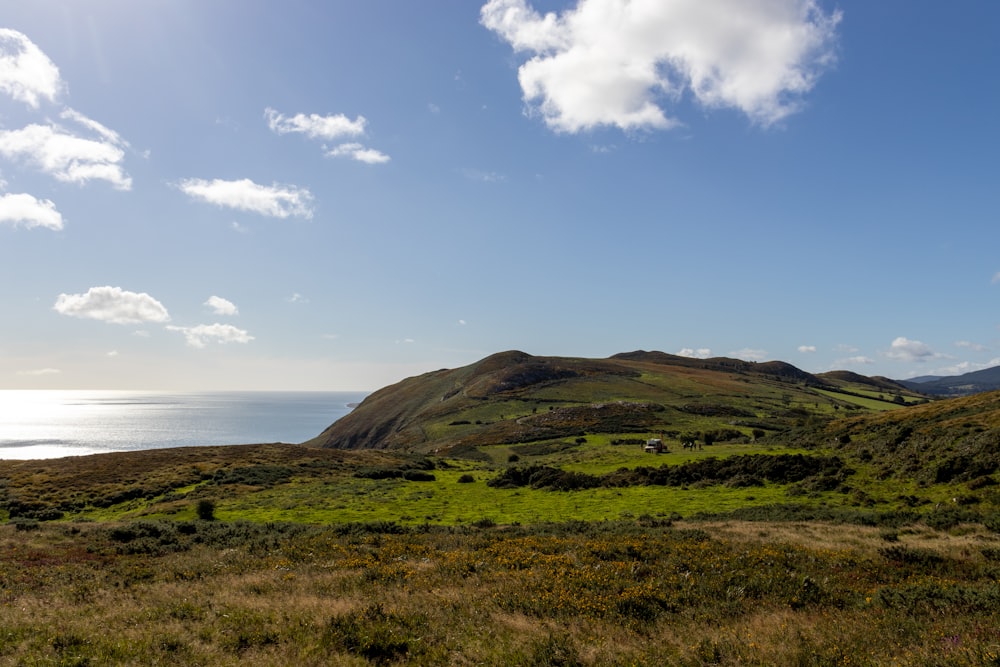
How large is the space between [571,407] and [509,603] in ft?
357

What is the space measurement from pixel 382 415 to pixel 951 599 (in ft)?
540

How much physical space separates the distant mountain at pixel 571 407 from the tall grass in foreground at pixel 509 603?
65240 millimetres

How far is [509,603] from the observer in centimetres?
1364

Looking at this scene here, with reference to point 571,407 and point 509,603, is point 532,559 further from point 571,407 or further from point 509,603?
point 571,407

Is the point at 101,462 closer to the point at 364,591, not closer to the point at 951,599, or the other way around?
the point at 364,591

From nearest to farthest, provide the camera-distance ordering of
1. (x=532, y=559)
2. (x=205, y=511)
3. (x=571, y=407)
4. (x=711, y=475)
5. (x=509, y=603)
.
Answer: (x=509, y=603)
(x=532, y=559)
(x=205, y=511)
(x=711, y=475)
(x=571, y=407)

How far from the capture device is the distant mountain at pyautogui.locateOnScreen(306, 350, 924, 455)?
3866 inches

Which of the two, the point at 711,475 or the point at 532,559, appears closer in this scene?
the point at 532,559

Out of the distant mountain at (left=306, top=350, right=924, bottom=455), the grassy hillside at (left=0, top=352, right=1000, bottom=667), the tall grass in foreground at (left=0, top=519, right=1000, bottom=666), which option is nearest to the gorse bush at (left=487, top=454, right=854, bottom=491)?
the grassy hillside at (left=0, top=352, right=1000, bottom=667)

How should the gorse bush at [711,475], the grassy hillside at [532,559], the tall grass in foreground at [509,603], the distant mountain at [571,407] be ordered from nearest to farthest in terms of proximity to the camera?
1. the tall grass in foreground at [509,603]
2. the grassy hillside at [532,559]
3. the gorse bush at [711,475]
4. the distant mountain at [571,407]

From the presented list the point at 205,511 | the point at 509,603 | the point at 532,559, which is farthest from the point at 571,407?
the point at 509,603

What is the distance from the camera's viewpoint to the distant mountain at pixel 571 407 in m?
98.2

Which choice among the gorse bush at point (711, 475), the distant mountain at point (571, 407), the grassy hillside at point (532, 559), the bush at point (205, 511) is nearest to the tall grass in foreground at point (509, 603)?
the grassy hillside at point (532, 559)

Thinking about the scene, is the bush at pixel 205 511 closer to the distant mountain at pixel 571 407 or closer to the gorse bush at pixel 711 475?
the gorse bush at pixel 711 475
